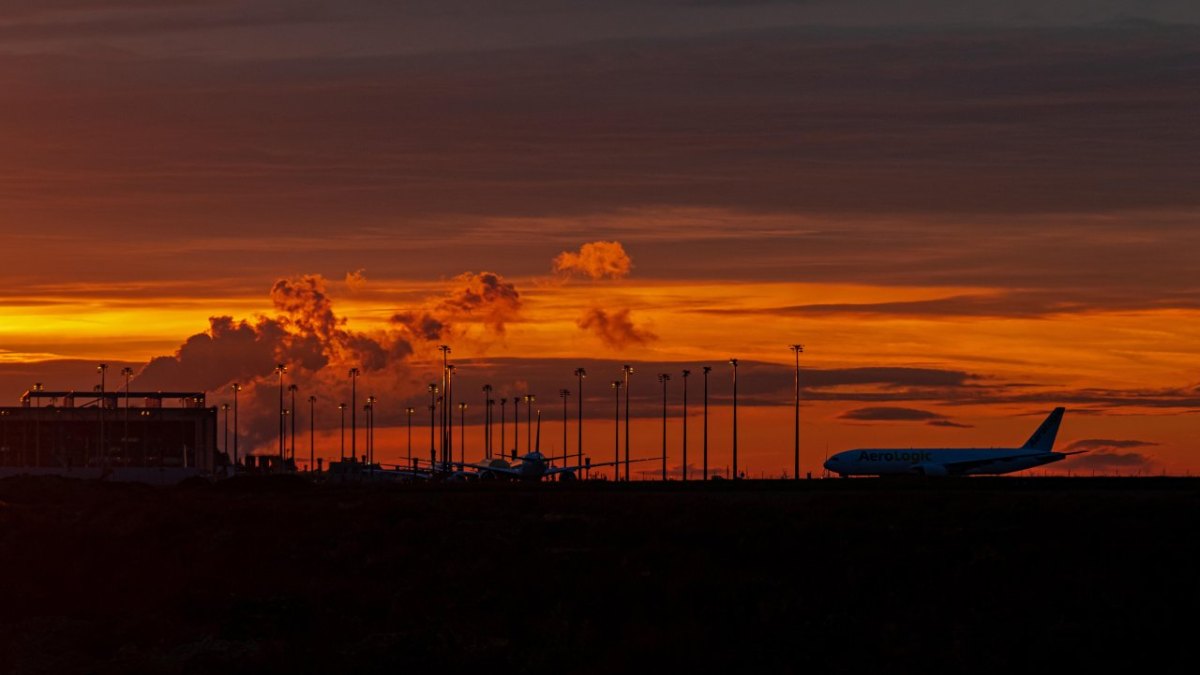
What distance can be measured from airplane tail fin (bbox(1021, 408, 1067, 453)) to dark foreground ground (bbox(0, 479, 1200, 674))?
3904 inches

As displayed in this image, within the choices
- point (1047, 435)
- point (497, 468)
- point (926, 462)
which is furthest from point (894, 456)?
point (497, 468)

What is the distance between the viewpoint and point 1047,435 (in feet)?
554

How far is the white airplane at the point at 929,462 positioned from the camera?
509 feet

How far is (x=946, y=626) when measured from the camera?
41156 millimetres

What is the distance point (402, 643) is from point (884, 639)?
40.0 feet

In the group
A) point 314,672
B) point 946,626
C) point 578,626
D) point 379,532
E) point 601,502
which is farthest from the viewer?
point 601,502

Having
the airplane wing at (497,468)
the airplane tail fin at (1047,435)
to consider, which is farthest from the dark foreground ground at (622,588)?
the airplane tail fin at (1047,435)

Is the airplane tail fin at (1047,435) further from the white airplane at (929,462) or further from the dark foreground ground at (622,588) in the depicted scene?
the dark foreground ground at (622,588)

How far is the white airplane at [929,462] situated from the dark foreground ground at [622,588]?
83.4 m

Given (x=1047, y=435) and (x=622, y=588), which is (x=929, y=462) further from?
(x=622, y=588)

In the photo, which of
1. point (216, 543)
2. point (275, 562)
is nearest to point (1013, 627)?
point (275, 562)

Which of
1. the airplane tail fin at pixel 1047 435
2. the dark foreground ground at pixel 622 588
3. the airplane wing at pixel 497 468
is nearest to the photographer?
the dark foreground ground at pixel 622 588

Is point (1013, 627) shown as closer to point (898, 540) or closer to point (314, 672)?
point (898, 540)

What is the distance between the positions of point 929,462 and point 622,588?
11401 centimetres
